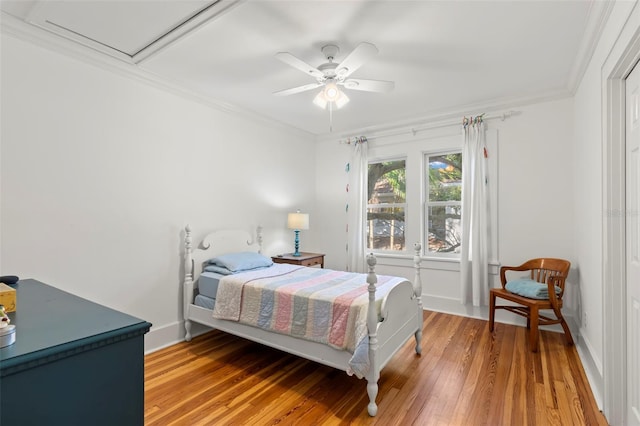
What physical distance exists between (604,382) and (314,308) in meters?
1.88

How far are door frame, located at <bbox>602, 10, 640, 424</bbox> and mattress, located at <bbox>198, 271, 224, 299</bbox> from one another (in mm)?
2932

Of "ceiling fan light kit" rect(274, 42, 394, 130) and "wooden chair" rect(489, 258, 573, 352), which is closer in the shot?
"ceiling fan light kit" rect(274, 42, 394, 130)

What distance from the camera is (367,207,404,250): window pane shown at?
4.45 meters

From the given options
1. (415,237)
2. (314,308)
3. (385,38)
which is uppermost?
(385,38)

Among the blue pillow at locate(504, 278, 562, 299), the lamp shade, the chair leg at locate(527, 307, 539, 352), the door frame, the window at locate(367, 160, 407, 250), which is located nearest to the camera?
the door frame

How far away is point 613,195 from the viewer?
189 cm

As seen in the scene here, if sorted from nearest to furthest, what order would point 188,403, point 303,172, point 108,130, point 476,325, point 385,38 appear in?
point 188,403 → point 385,38 → point 108,130 → point 476,325 → point 303,172

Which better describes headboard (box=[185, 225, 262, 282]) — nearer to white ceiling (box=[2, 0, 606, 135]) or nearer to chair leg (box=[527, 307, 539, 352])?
white ceiling (box=[2, 0, 606, 135])

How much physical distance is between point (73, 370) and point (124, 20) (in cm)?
218

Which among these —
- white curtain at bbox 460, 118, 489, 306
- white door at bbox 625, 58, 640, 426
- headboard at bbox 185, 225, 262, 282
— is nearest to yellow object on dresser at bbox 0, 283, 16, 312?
headboard at bbox 185, 225, 262, 282

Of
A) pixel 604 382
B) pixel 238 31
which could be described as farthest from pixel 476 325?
pixel 238 31

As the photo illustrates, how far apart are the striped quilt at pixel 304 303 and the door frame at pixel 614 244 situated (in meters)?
1.35

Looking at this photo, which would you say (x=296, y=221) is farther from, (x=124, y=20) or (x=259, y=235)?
(x=124, y=20)

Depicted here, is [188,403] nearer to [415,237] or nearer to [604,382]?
[604,382]
